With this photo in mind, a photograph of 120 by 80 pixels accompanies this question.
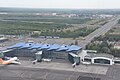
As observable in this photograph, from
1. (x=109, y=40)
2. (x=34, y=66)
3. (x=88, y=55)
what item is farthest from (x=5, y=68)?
(x=109, y=40)

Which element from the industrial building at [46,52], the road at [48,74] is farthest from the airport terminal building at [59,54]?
the road at [48,74]

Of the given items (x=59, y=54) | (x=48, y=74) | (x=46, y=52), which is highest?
(x=46, y=52)

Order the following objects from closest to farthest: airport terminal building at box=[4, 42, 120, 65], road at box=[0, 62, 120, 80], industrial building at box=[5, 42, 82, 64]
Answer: road at box=[0, 62, 120, 80]
airport terminal building at box=[4, 42, 120, 65]
industrial building at box=[5, 42, 82, 64]

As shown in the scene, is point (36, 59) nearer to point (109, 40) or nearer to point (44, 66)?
point (44, 66)

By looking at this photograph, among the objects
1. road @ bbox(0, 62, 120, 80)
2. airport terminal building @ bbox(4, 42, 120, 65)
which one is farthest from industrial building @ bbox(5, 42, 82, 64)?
road @ bbox(0, 62, 120, 80)

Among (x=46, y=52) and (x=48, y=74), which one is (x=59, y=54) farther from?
(x=48, y=74)

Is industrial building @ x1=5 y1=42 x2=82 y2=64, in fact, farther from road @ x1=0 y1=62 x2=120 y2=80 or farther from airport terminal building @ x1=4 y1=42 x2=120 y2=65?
road @ x1=0 y1=62 x2=120 y2=80

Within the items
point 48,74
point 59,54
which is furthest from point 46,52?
point 48,74

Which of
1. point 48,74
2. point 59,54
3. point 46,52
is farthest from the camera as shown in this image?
point 46,52
